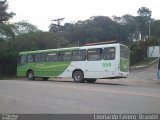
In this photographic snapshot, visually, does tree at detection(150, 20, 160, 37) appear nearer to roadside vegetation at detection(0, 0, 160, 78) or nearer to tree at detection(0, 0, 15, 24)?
roadside vegetation at detection(0, 0, 160, 78)

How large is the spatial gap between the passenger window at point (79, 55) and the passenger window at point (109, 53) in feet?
6.98

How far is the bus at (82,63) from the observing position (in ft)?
78.8

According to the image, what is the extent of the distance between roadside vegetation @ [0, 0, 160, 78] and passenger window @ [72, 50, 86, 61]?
443 inches

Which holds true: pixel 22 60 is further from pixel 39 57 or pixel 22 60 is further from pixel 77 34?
pixel 77 34

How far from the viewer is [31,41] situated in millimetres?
58031

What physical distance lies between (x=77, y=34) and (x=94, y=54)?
206ft

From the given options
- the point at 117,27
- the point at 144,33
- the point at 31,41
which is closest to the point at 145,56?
the point at 31,41

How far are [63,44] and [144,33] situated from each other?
1839 inches

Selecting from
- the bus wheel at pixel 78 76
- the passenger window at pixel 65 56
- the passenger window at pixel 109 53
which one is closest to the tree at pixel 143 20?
the passenger window at pixel 65 56

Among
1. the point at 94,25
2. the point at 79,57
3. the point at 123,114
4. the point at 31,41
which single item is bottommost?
the point at 123,114

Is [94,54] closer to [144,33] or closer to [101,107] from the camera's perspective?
[101,107]

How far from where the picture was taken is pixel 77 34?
87812 mm

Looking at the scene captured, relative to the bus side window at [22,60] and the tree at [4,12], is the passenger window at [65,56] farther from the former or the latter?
the tree at [4,12]

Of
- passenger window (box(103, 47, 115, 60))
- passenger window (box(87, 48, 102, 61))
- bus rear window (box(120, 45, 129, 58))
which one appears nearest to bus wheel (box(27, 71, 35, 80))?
passenger window (box(87, 48, 102, 61))
